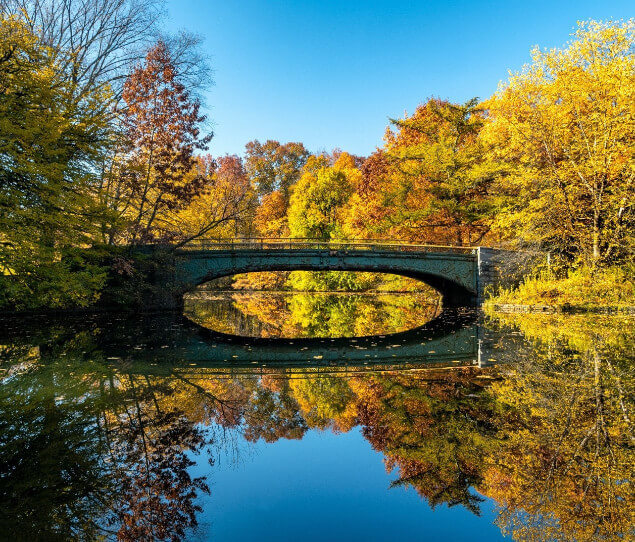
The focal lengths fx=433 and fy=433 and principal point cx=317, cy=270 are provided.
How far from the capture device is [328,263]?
22891mm

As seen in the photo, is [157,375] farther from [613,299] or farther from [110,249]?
[613,299]

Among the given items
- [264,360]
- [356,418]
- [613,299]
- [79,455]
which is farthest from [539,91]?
[79,455]

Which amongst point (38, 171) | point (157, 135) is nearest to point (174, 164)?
point (157, 135)

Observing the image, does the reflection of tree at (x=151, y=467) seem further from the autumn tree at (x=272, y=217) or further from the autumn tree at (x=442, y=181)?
the autumn tree at (x=272, y=217)

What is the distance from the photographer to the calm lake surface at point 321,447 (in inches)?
110

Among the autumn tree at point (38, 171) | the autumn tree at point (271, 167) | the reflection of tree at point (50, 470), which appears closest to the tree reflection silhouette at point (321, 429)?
the reflection of tree at point (50, 470)

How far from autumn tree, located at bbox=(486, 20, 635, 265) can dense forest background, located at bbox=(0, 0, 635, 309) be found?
0.21 ft

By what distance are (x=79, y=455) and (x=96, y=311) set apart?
16286 mm

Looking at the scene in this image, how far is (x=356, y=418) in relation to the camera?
483cm

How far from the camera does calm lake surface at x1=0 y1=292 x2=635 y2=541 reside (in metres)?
2.78

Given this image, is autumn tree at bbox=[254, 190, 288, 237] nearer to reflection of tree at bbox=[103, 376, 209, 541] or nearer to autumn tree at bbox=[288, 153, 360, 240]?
autumn tree at bbox=[288, 153, 360, 240]

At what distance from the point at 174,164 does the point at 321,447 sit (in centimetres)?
1815

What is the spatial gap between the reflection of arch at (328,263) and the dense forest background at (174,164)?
6.25 feet

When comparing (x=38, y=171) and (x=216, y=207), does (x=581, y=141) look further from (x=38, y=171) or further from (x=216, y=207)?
(x=38, y=171)
